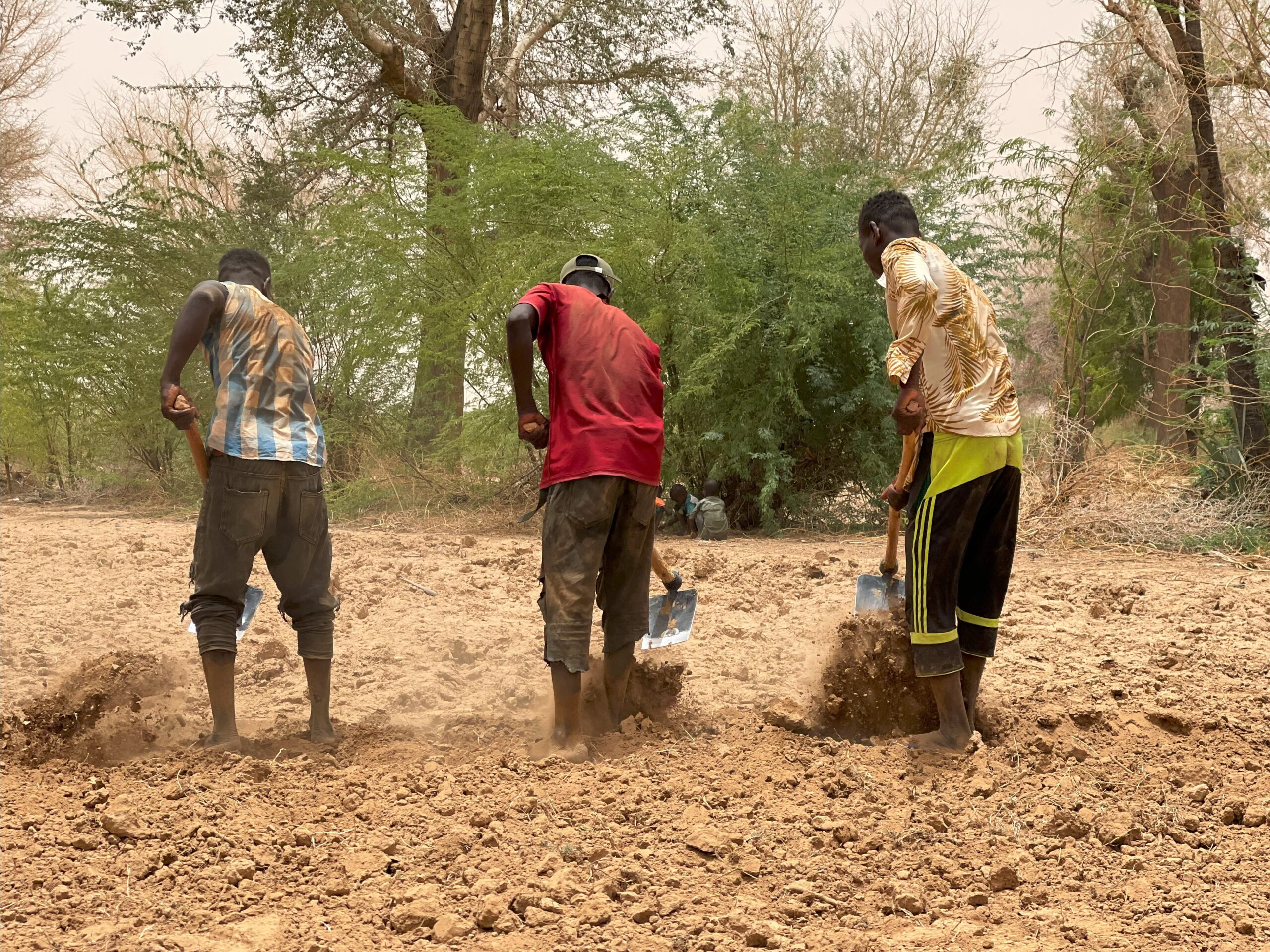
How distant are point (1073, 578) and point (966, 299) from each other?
428 centimetres

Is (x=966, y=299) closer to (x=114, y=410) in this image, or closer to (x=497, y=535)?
(x=497, y=535)

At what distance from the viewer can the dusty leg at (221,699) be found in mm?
3639

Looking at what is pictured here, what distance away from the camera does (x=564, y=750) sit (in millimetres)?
3613

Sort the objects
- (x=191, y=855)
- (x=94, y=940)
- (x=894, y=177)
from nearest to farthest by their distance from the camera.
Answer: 1. (x=94, y=940)
2. (x=191, y=855)
3. (x=894, y=177)

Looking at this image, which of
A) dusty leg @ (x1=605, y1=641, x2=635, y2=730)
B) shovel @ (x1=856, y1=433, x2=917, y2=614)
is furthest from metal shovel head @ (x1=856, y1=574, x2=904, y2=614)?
dusty leg @ (x1=605, y1=641, x2=635, y2=730)

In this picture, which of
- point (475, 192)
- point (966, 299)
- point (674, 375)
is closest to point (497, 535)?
point (674, 375)

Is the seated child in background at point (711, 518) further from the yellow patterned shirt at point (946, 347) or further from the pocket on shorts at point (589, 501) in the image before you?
the yellow patterned shirt at point (946, 347)

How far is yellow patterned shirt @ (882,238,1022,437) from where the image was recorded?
3.42 m

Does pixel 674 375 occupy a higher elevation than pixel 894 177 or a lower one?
lower

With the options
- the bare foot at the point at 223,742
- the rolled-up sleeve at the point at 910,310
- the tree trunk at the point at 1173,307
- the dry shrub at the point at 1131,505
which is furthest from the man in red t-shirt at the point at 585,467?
the tree trunk at the point at 1173,307

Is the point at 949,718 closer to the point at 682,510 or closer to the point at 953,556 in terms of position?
the point at 953,556

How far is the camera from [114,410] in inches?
566

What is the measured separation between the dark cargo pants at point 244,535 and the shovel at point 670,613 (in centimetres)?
131

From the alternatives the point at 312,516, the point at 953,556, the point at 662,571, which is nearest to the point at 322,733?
the point at 312,516
